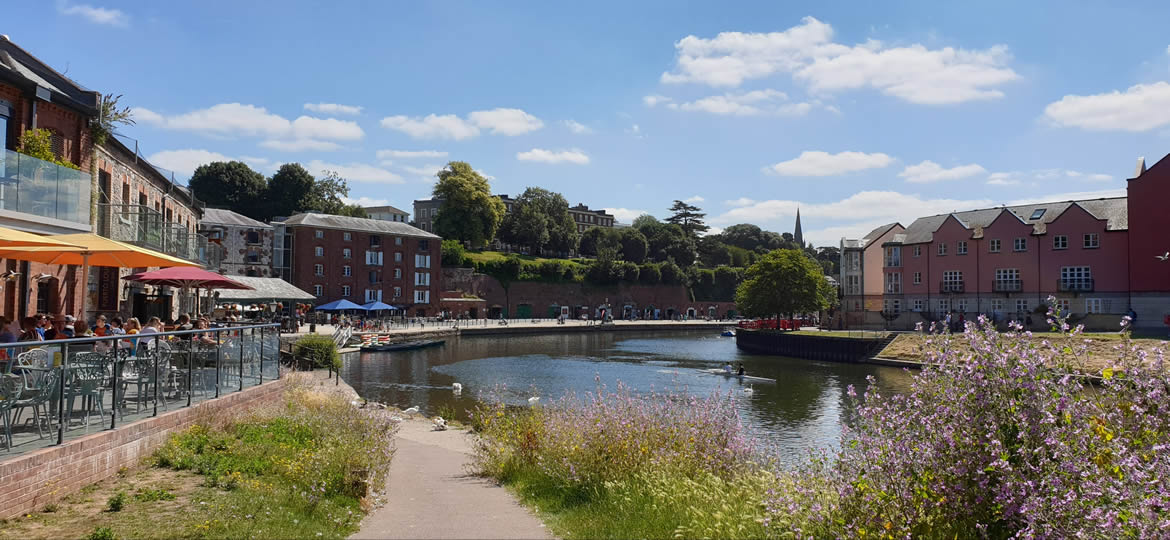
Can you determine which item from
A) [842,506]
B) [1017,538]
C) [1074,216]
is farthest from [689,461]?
[1074,216]

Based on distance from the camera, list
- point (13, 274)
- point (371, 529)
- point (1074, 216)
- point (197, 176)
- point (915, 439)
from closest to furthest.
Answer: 1. point (915, 439)
2. point (371, 529)
3. point (13, 274)
4. point (1074, 216)
5. point (197, 176)

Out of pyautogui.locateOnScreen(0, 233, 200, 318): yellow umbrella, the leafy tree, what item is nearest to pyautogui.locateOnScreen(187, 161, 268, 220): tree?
the leafy tree

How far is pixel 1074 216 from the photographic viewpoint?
54312 millimetres

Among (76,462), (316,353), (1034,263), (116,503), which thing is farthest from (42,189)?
(1034,263)

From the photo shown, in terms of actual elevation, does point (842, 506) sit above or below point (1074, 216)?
below

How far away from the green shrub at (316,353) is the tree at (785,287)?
4007 cm

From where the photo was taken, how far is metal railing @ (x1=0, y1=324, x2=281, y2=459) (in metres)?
7.64

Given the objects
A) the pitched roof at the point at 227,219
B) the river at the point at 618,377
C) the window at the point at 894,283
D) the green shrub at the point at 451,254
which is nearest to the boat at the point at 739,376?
the river at the point at 618,377

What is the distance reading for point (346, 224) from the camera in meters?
73.7

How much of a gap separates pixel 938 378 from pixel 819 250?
166 m

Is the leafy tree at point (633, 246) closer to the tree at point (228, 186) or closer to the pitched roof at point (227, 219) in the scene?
the tree at point (228, 186)

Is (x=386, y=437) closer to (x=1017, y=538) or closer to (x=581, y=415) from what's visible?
(x=581, y=415)

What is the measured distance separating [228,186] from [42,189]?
73.3 meters

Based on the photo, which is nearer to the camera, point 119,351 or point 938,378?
point 938,378
